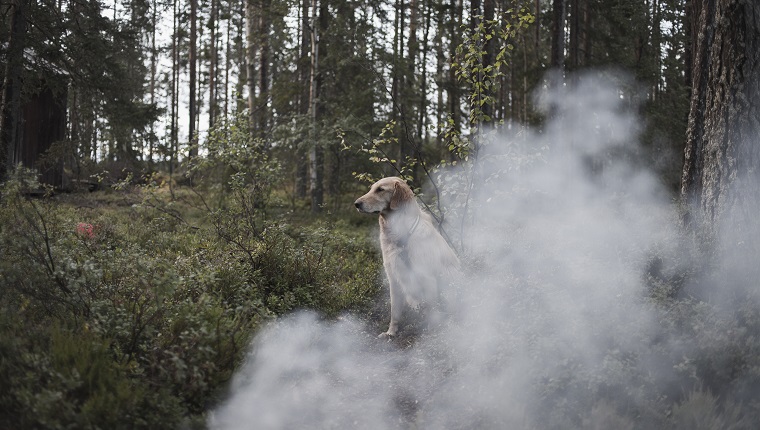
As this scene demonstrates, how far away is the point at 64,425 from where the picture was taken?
3.27 m

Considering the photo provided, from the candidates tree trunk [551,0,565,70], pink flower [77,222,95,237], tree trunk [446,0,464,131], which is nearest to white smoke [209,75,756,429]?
pink flower [77,222,95,237]

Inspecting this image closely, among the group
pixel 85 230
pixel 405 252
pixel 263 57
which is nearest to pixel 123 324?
pixel 405 252

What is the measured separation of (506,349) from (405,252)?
2.00 m

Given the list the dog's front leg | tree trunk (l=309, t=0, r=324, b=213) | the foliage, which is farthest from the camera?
tree trunk (l=309, t=0, r=324, b=213)

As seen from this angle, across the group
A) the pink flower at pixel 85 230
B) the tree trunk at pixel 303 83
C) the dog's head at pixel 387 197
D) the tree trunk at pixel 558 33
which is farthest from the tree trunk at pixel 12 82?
the tree trunk at pixel 558 33

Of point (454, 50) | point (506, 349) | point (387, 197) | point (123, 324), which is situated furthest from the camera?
point (454, 50)

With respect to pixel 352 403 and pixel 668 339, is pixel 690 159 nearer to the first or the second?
pixel 668 339

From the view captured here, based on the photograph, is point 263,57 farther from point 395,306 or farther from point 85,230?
point 395,306

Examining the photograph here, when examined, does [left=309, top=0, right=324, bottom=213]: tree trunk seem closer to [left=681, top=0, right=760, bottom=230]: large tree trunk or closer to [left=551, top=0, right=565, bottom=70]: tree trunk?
[left=551, top=0, right=565, bottom=70]: tree trunk

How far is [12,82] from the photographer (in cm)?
932

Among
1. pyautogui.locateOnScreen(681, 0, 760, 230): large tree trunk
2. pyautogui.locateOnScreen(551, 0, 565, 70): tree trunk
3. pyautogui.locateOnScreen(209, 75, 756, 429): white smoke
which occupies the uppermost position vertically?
pyautogui.locateOnScreen(551, 0, 565, 70): tree trunk

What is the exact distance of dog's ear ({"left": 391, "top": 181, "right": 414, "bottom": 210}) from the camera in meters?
6.54

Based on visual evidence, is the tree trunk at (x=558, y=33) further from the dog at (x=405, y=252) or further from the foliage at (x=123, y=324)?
the foliage at (x=123, y=324)

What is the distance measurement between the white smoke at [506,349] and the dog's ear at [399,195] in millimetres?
1254
